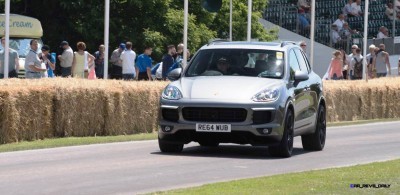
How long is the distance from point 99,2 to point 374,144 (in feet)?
84.5

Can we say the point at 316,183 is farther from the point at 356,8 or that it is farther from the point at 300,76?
the point at 356,8

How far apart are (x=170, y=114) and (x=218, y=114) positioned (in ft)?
2.35

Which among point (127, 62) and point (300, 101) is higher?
point (127, 62)

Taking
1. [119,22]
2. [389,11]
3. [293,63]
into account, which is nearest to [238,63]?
[293,63]

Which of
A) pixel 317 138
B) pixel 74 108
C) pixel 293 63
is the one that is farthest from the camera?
pixel 74 108

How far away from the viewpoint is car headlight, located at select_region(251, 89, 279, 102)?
1800 centimetres

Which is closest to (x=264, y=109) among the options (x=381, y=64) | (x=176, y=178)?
(x=176, y=178)

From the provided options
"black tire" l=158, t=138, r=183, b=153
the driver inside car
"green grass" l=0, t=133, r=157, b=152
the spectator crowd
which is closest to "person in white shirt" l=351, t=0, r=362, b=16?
the spectator crowd

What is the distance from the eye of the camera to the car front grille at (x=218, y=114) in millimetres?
17922

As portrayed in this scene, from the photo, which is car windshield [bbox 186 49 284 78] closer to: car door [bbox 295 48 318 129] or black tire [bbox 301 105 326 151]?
car door [bbox 295 48 318 129]

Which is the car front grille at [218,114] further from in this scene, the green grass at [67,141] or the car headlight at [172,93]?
the green grass at [67,141]

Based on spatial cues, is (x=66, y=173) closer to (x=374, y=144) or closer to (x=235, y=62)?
(x=235, y=62)

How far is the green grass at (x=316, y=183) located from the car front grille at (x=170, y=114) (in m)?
3.22

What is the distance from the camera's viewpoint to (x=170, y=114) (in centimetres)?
1816
